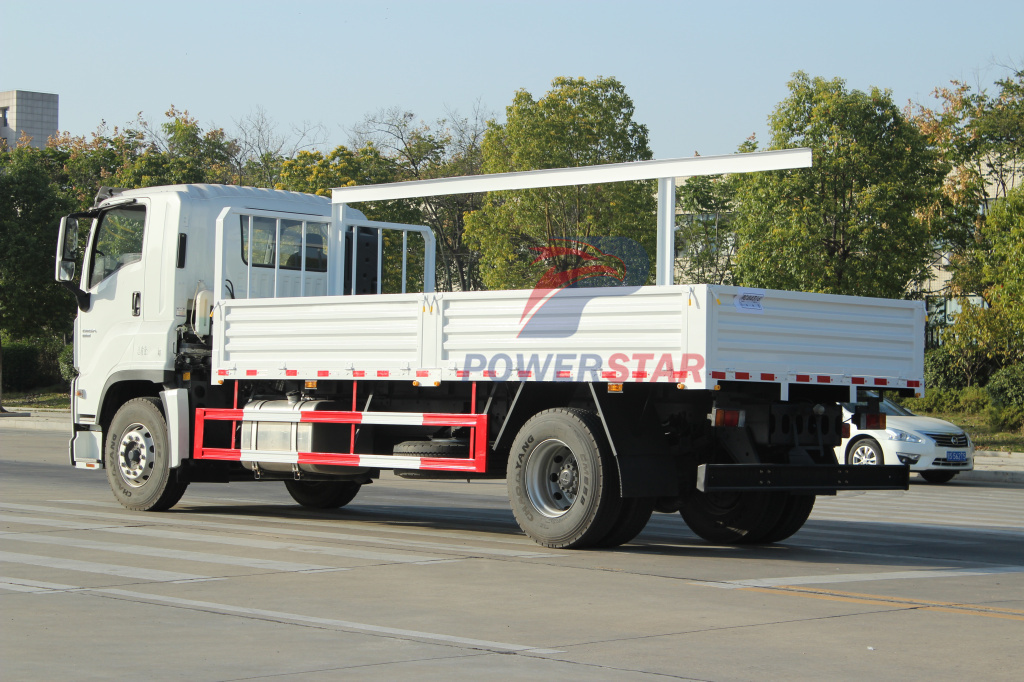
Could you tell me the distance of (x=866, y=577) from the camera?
929 centimetres

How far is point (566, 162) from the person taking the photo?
3591 cm

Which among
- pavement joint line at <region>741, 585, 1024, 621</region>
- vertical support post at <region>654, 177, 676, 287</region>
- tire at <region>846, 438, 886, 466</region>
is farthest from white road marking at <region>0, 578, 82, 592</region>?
tire at <region>846, 438, 886, 466</region>

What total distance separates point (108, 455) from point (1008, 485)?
15.5 meters

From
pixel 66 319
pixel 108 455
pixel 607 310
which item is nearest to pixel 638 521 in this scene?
pixel 607 310

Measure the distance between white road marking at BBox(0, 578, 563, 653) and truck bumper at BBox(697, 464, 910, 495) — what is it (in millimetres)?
3536

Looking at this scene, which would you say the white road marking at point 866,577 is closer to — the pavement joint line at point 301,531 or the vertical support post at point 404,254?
the pavement joint line at point 301,531

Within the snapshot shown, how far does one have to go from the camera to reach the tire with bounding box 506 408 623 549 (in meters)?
9.96

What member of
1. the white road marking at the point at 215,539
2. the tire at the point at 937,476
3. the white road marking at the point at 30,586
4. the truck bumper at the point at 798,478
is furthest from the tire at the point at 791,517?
the tire at the point at 937,476

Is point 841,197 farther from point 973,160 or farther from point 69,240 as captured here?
point 69,240

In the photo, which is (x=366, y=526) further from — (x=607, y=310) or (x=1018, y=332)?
(x=1018, y=332)

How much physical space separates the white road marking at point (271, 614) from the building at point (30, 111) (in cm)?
13409

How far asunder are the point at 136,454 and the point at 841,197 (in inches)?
766

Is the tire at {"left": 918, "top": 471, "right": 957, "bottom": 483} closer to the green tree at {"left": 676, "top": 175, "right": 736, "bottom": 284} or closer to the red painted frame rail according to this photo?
the red painted frame rail

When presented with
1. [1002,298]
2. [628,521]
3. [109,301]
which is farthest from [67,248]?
[1002,298]
